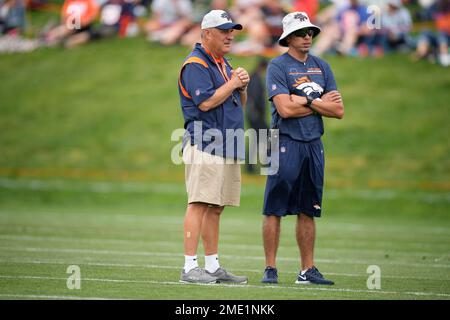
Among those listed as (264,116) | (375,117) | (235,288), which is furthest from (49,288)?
(375,117)

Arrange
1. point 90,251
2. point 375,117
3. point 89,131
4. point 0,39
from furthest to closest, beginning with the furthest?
1. point 0,39
2. point 89,131
3. point 375,117
4. point 90,251

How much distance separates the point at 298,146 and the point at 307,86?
1.86 ft

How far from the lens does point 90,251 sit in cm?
1174

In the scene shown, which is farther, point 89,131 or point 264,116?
point 89,131

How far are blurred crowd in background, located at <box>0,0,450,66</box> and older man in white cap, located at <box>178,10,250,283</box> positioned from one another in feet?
48.2

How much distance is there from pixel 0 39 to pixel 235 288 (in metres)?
25.9

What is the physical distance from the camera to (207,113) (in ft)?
28.9

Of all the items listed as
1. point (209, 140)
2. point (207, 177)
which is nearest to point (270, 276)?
point (207, 177)

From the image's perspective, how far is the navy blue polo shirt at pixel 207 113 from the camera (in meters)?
8.77

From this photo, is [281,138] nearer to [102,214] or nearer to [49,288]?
[49,288]

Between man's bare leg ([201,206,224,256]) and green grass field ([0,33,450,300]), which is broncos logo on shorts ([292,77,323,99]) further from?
green grass field ([0,33,450,300])

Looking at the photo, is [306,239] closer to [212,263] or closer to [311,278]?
[311,278]

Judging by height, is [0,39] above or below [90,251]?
above

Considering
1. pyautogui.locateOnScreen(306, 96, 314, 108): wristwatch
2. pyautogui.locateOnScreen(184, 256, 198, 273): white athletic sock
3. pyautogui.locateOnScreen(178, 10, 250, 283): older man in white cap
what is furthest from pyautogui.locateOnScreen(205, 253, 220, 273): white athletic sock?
pyautogui.locateOnScreen(306, 96, 314, 108): wristwatch
